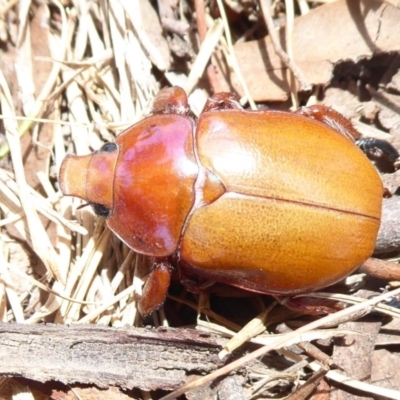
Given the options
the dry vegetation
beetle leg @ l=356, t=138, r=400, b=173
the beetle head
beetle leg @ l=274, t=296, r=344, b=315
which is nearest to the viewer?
the beetle head

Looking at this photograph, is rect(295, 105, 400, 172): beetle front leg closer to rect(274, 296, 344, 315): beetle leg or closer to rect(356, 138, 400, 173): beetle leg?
rect(356, 138, 400, 173): beetle leg

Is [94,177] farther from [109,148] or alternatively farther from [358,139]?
[358,139]

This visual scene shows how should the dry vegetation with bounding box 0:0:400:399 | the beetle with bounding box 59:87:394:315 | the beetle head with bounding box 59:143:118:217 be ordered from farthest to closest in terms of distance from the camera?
the dry vegetation with bounding box 0:0:400:399 < the beetle head with bounding box 59:143:118:217 < the beetle with bounding box 59:87:394:315

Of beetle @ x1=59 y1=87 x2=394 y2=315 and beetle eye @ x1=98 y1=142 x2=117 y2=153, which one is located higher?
beetle eye @ x1=98 y1=142 x2=117 y2=153

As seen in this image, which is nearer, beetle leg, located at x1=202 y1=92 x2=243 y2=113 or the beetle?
the beetle

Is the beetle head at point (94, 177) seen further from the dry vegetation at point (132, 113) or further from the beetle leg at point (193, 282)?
the beetle leg at point (193, 282)

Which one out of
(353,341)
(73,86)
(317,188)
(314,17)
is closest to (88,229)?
(73,86)

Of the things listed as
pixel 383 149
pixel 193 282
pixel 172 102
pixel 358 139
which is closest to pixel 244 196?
pixel 193 282

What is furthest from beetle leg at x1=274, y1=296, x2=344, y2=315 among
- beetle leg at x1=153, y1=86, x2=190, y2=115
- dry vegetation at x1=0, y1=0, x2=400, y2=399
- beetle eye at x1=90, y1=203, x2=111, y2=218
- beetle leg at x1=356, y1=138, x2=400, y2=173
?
beetle leg at x1=153, y1=86, x2=190, y2=115

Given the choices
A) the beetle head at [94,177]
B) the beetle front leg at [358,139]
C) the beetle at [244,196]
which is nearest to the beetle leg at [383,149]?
the beetle front leg at [358,139]
